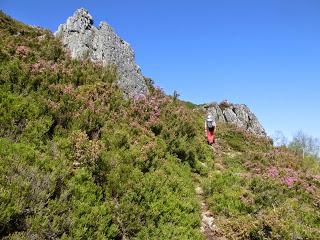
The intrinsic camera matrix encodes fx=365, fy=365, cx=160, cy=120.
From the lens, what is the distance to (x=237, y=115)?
35.5 meters

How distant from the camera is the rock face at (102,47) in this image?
64.5ft

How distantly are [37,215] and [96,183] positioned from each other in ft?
8.99

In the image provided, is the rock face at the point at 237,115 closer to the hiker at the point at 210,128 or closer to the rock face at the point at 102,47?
the hiker at the point at 210,128

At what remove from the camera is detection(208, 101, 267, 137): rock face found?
34.5 m

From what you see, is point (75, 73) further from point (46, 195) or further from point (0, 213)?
point (0, 213)

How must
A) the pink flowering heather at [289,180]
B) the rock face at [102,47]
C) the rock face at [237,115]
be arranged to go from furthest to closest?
1. the rock face at [237,115]
2. the rock face at [102,47]
3. the pink flowering heather at [289,180]

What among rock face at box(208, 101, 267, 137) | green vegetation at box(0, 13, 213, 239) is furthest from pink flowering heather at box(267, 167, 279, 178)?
rock face at box(208, 101, 267, 137)

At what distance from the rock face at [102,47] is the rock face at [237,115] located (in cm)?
1450

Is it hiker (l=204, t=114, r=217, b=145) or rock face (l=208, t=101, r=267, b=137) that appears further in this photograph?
rock face (l=208, t=101, r=267, b=137)

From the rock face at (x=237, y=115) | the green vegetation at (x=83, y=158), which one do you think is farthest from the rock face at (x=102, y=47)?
the rock face at (x=237, y=115)

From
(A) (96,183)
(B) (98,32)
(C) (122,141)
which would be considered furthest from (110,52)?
(A) (96,183)

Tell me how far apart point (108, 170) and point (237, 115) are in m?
26.8

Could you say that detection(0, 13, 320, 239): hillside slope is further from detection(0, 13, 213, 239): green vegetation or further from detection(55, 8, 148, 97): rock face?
detection(55, 8, 148, 97): rock face

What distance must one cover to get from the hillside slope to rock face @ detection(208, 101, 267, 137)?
15.9 metres
